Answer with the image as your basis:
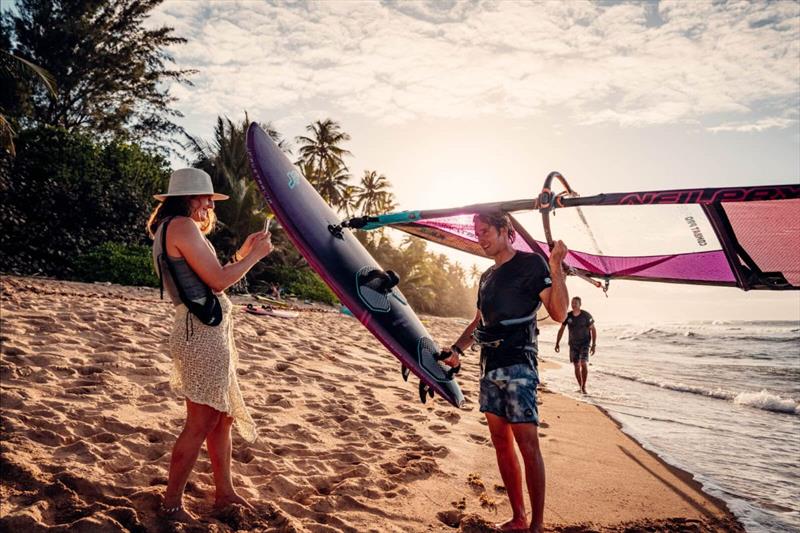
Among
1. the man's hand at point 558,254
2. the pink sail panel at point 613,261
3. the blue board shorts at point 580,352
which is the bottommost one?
the blue board shorts at point 580,352

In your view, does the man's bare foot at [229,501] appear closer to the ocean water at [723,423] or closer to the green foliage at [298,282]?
the ocean water at [723,423]

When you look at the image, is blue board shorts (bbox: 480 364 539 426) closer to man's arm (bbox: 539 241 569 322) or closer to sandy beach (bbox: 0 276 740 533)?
man's arm (bbox: 539 241 569 322)

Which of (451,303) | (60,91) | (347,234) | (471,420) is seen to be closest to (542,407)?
(471,420)

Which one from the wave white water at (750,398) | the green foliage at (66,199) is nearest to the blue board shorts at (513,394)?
the wave white water at (750,398)

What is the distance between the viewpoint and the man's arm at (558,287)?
8.05 feet

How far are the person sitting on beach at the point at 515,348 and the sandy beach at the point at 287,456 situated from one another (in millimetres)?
429

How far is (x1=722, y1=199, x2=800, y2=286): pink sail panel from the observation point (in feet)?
8.47

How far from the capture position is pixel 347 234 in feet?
12.3

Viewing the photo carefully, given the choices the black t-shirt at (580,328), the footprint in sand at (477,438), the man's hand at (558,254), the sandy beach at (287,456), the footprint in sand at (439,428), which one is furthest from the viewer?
the black t-shirt at (580,328)

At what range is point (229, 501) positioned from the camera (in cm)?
253

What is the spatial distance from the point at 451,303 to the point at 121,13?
35163mm

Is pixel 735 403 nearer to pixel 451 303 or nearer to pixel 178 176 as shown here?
pixel 178 176

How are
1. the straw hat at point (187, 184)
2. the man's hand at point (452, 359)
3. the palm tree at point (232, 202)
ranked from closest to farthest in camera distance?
the straw hat at point (187, 184) < the man's hand at point (452, 359) < the palm tree at point (232, 202)

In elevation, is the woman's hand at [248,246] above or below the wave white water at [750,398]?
above
